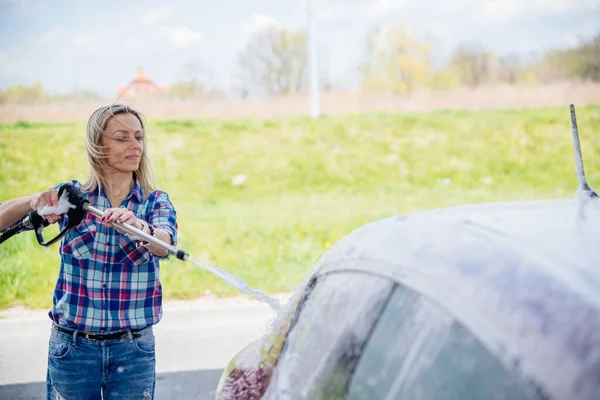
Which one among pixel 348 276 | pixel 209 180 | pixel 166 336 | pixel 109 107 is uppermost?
pixel 109 107

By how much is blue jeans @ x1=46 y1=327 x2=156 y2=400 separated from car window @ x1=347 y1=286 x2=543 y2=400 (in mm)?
1133

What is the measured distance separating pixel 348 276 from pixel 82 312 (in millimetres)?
1099

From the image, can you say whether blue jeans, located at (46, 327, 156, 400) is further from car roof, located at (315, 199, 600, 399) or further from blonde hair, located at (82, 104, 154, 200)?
car roof, located at (315, 199, 600, 399)

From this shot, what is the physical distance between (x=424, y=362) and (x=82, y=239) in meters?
1.44

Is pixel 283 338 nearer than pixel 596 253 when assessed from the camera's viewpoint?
No

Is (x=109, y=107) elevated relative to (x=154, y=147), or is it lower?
elevated

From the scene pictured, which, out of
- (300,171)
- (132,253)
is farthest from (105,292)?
(300,171)

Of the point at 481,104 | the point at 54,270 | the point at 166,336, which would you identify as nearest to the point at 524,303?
the point at 166,336

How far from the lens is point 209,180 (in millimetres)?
9625

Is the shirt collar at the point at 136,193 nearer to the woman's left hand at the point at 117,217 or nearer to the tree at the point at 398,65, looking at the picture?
the woman's left hand at the point at 117,217

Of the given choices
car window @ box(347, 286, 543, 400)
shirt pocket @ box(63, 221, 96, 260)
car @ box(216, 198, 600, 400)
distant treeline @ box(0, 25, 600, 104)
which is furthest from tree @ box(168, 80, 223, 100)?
car window @ box(347, 286, 543, 400)

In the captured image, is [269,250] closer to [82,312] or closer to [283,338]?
[82,312]

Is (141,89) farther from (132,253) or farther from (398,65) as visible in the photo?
(132,253)

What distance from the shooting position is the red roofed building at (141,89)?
9.96 m
